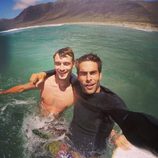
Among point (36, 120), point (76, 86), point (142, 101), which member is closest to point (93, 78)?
point (76, 86)

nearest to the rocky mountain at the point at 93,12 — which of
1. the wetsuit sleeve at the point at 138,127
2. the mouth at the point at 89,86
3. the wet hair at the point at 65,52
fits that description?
the wet hair at the point at 65,52

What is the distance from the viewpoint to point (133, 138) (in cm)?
299

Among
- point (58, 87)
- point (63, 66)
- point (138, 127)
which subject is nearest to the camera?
point (138, 127)

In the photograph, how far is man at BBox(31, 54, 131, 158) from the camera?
9.80 feet

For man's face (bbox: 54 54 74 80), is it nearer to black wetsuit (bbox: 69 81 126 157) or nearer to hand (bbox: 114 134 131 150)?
black wetsuit (bbox: 69 81 126 157)

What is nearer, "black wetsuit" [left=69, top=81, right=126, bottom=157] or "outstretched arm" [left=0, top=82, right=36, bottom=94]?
"black wetsuit" [left=69, top=81, right=126, bottom=157]

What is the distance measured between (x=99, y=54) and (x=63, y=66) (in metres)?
0.25

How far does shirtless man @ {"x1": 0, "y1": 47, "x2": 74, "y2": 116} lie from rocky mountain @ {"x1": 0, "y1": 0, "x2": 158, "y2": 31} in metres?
0.27

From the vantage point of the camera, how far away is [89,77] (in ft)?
9.80

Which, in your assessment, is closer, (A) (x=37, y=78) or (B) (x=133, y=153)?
(B) (x=133, y=153)

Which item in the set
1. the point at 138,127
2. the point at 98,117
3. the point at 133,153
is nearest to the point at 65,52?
the point at 98,117

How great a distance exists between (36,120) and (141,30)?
97 centimetres

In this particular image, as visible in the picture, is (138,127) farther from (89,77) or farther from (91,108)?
(89,77)

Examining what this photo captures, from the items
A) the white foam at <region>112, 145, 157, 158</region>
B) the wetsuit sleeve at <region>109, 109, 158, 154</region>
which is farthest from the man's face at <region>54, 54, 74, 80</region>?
the white foam at <region>112, 145, 157, 158</region>
